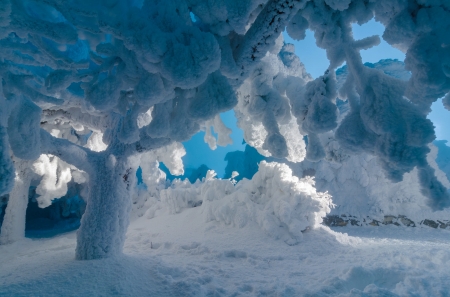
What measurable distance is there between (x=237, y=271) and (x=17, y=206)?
659 centimetres

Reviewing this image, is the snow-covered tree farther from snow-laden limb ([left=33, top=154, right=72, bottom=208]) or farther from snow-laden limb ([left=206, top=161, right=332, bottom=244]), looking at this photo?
snow-laden limb ([left=33, top=154, right=72, bottom=208])

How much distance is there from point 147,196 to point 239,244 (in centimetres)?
659

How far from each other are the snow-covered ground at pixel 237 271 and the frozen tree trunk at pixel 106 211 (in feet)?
0.77

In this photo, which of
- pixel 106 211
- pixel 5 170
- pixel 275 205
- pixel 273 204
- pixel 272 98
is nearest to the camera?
pixel 5 170

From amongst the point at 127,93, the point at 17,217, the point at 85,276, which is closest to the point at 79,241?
the point at 85,276

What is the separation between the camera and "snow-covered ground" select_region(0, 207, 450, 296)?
2.71 m

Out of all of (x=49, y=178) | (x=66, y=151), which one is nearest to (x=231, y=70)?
(x=66, y=151)

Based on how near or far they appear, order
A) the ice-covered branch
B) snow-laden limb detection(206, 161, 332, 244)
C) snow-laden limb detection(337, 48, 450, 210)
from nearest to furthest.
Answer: snow-laden limb detection(337, 48, 450, 210), the ice-covered branch, snow-laden limb detection(206, 161, 332, 244)

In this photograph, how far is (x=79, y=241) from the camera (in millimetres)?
3547

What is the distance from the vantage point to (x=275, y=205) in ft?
20.8

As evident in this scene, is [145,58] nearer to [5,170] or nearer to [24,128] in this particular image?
[5,170]

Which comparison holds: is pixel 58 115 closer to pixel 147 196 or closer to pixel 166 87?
pixel 166 87

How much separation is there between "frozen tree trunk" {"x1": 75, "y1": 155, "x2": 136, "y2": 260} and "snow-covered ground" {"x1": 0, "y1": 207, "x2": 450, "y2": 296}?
0.77ft

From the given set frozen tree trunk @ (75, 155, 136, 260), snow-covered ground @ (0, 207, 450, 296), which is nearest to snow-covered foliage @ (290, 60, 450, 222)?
snow-covered ground @ (0, 207, 450, 296)
